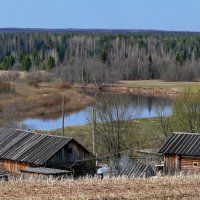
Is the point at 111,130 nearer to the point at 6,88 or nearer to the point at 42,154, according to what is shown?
the point at 42,154

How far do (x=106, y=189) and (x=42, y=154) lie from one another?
9661 millimetres

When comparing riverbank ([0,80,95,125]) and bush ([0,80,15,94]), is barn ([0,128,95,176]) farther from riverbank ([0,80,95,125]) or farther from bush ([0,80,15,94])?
bush ([0,80,15,94])

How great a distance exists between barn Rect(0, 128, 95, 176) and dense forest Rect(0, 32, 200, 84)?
52629 millimetres

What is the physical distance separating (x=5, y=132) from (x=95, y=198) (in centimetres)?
1298

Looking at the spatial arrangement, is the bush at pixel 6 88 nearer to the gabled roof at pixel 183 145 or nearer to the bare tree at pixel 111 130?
the bare tree at pixel 111 130

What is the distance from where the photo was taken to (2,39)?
125 m

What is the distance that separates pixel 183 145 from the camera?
67.4 ft

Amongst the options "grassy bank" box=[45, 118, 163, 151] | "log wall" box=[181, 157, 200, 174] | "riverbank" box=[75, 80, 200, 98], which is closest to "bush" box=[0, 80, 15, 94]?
"riverbank" box=[75, 80, 200, 98]

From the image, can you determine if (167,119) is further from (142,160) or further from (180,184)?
(180,184)

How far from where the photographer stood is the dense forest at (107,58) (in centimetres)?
7831

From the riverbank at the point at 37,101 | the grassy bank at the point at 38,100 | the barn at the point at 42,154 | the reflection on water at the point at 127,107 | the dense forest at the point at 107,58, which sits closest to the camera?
the barn at the point at 42,154

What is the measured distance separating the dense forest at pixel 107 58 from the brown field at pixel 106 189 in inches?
2454

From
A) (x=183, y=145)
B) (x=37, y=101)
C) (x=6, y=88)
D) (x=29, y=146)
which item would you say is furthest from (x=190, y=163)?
(x=6, y=88)

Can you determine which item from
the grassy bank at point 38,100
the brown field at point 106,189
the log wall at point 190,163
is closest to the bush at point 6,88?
the grassy bank at point 38,100
